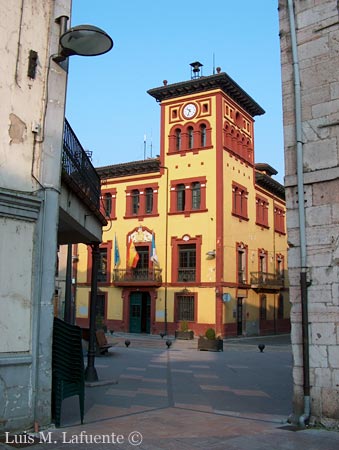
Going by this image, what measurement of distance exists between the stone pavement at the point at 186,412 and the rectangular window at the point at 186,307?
18.1 meters

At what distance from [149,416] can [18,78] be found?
564cm

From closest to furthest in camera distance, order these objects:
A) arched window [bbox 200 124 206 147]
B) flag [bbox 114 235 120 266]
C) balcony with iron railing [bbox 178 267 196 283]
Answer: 1. balcony with iron railing [bbox 178 267 196 283]
2. arched window [bbox 200 124 206 147]
3. flag [bbox 114 235 120 266]

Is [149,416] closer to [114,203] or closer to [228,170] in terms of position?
[228,170]

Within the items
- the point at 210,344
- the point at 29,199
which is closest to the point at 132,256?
the point at 210,344

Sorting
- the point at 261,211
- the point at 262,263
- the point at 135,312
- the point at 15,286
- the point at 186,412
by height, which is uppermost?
the point at 261,211

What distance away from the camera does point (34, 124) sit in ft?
24.5

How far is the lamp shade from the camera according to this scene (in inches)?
264

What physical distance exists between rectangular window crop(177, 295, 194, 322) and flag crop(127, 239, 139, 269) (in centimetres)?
421

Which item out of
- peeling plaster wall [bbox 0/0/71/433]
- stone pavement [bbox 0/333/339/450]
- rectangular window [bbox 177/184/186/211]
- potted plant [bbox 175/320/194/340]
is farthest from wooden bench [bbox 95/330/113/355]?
rectangular window [bbox 177/184/186/211]

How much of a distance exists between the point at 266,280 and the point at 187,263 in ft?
25.5

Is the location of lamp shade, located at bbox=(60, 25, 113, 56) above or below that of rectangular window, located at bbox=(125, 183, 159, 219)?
below

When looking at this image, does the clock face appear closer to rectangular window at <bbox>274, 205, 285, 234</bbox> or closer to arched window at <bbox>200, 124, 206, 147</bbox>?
arched window at <bbox>200, 124, 206, 147</bbox>

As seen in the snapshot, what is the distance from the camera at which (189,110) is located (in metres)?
35.8

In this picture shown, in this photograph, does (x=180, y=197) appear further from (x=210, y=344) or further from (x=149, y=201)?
(x=210, y=344)
